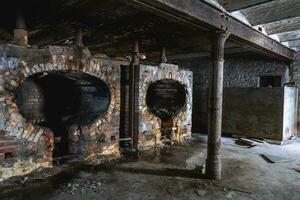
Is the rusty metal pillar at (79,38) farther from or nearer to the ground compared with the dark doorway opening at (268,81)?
farther from the ground

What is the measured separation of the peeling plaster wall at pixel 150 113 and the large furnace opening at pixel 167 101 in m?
0.17

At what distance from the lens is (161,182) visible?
10.9 ft

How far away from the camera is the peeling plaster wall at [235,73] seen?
6816 mm

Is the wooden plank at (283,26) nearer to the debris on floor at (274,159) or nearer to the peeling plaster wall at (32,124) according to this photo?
the debris on floor at (274,159)

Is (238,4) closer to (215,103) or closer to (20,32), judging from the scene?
(215,103)

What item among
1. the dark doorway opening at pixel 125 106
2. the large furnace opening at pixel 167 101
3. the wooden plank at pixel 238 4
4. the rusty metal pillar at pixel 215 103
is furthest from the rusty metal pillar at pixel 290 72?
the dark doorway opening at pixel 125 106

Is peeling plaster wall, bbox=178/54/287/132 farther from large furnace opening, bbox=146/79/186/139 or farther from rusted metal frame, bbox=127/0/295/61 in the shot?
rusted metal frame, bbox=127/0/295/61

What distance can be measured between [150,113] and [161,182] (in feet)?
7.10

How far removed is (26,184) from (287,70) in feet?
23.1

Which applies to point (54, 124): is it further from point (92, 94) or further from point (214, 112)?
point (214, 112)

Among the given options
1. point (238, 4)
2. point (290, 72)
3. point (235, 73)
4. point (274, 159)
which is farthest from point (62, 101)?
point (290, 72)

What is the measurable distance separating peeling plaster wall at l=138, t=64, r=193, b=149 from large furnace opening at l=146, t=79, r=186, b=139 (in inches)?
6.6

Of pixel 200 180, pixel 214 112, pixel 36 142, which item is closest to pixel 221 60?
pixel 214 112

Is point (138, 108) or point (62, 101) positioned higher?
point (62, 101)
